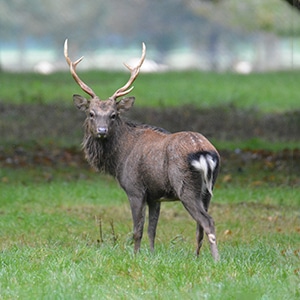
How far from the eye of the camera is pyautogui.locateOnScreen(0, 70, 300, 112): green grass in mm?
24609

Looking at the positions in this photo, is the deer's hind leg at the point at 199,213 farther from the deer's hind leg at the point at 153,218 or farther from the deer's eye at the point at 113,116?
the deer's eye at the point at 113,116

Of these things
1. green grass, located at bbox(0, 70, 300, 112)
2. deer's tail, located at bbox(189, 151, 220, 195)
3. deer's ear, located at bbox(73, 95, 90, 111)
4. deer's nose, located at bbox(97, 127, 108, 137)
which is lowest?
green grass, located at bbox(0, 70, 300, 112)

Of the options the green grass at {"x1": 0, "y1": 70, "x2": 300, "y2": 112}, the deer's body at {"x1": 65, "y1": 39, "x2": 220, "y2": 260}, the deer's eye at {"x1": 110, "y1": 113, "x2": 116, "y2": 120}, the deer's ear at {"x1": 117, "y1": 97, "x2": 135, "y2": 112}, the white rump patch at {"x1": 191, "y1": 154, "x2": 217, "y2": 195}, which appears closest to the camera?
the white rump patch at {"x1": 191, "y1": 154, "x2": 217, "y2": 195}

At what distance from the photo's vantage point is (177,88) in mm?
27750

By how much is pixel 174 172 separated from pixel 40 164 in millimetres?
6922

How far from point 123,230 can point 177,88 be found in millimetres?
16387

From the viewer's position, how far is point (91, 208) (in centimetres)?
1291

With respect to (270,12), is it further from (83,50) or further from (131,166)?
(131,166)

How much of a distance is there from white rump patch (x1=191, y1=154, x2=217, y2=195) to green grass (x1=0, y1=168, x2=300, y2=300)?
26.4 inches

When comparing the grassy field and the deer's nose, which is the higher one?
the deer's nose

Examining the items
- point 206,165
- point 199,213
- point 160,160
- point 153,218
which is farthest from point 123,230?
point 206,165

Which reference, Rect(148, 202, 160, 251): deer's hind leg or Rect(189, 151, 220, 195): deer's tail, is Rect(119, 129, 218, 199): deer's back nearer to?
Rect(189, 151, 220, 195): deer's tail

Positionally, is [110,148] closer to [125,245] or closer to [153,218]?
[153,218]

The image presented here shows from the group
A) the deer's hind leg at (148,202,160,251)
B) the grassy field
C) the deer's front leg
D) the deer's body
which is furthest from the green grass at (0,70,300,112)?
the deer's front leg
